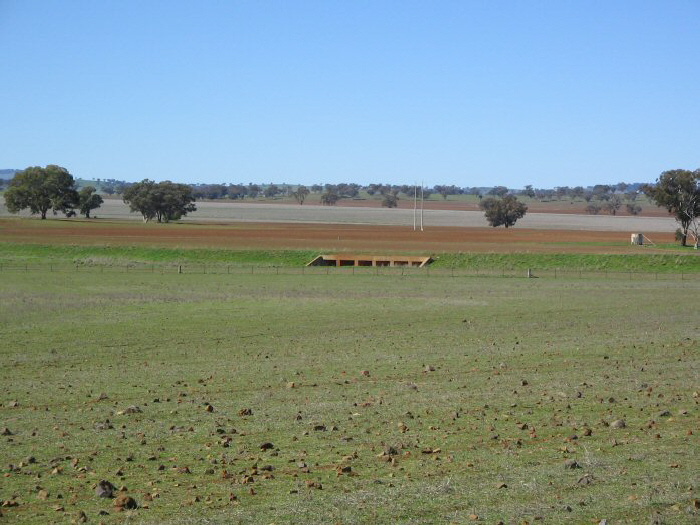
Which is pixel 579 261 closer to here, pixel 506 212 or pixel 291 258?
pixel 291 258

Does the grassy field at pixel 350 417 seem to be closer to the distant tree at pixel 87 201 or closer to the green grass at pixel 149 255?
the green grass at pixel 149 255

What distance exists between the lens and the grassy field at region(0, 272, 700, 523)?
12.7 meters

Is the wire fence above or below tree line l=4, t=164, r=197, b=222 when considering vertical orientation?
below

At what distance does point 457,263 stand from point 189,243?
32.6 meters

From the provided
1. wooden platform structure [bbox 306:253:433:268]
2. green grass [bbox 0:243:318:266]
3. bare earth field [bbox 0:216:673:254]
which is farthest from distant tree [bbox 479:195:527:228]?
wooden platform structure [bbox 306:253:433:268]

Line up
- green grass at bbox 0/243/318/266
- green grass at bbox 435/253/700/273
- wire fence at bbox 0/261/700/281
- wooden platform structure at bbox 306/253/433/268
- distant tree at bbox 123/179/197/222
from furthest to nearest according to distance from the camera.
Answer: distant tree at bbox 123/179/197/222 → green grass at bbox 0/243/318/266 → wooden platform structure at bbox 306/253/433/268 → green grass at bbox 435/253/700/273 → wire fence at bbox 0/261/700/281

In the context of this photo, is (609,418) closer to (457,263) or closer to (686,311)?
(686,311)

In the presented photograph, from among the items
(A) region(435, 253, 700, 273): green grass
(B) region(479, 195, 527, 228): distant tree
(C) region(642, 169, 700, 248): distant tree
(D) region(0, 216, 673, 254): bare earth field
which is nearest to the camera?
(A) region(435, 253, 700, 273): green grass

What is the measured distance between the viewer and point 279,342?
31.3 meters

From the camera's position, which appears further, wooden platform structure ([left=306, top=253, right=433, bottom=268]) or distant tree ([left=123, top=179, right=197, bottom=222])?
distant tree ([left=123, top=179, right=197, bottom=222])

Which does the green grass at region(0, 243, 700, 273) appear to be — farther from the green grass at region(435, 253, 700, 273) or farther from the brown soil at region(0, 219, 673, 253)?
the brown soil at region(0, 219, 673, 253)

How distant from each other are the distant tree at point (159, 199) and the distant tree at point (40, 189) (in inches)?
504

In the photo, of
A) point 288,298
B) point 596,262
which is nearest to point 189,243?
point 596,262

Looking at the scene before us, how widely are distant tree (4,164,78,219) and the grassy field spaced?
128237 mm
